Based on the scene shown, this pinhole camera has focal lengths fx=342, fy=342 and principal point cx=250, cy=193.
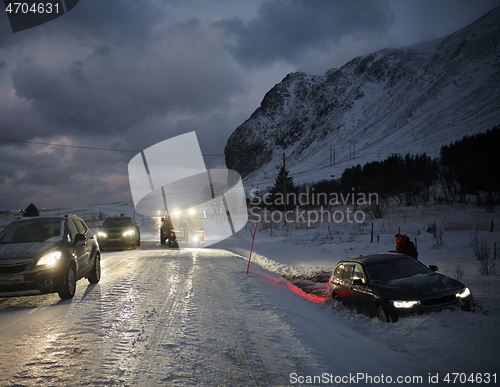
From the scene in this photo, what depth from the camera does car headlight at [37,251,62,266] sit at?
273 inches

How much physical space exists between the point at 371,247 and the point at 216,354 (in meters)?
16.7

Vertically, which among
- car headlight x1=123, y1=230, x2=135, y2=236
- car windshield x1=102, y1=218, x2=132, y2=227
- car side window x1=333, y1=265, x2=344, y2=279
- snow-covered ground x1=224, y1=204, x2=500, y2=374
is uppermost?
car windshield x1=102, y1=218, x2=132, y2=227

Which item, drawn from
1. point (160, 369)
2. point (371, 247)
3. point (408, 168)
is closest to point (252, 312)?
point (160, 369)

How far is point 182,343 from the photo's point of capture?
4.98 metres

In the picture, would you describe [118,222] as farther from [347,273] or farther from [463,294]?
[463,294]

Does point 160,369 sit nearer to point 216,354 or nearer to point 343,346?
point 216,354

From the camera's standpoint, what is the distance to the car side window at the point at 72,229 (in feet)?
26.9

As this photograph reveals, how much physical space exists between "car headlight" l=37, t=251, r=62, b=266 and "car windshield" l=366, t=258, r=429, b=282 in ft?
22.3

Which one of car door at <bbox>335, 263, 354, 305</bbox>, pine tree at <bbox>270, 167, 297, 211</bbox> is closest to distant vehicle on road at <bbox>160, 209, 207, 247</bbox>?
car door at <bbox>335, 263, 354, 305</bbox>

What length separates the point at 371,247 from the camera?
19594 millimetres

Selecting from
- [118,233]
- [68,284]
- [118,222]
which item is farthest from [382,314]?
[118,222]

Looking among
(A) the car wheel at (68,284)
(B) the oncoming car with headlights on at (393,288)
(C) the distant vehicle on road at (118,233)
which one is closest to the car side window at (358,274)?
(B) the oncoming car with headlights on at (393,288)

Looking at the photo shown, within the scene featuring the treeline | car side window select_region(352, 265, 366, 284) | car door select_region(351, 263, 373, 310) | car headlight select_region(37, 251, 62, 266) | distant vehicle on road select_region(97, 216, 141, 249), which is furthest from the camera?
the treeline

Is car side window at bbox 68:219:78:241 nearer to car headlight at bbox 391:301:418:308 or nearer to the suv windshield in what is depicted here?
car headlight at bbox 391:301:418:308
